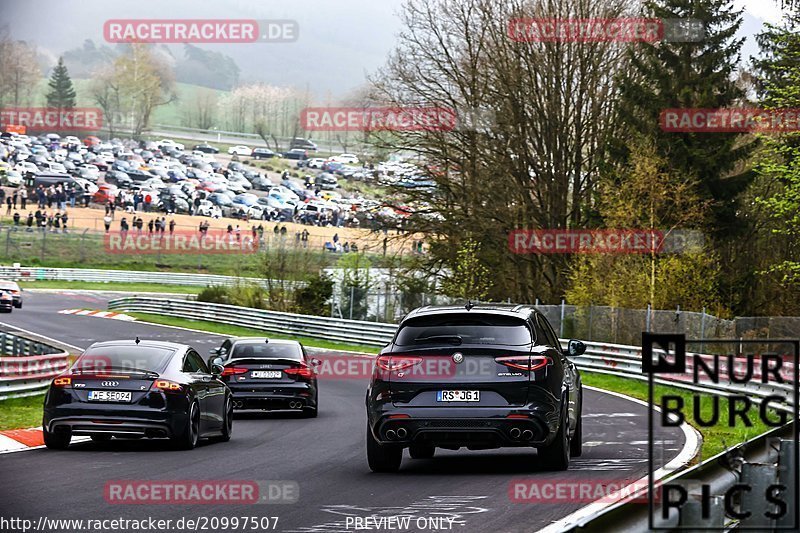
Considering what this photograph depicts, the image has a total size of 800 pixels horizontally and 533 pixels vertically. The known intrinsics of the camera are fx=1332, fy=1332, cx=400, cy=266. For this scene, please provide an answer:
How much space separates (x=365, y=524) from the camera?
9.60 m

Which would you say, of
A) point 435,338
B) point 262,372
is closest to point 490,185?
point 262,372

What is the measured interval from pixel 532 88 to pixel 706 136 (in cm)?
704

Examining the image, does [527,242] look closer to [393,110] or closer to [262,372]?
[393,110]

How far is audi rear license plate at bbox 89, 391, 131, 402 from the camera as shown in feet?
50.6

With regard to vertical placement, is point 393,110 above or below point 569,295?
above

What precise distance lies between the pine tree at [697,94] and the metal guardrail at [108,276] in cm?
3480

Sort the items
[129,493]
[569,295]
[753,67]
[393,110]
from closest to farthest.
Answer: [129,493] < [569,295] < [393,110] < [753,67]

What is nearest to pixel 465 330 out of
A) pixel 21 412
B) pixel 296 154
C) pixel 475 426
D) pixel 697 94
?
pixel 475 426

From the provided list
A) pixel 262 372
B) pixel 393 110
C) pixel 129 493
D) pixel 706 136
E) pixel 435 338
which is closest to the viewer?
pixel 129 493

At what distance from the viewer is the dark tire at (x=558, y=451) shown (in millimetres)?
13133

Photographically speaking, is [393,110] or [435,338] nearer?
[435,338]

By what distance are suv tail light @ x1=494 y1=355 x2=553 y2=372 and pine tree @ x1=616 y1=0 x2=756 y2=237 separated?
116 feet

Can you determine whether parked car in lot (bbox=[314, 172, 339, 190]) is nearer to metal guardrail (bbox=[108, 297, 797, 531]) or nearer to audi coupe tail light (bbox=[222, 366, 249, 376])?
metal guardrail (bbox=[108, 297, 797, 531])

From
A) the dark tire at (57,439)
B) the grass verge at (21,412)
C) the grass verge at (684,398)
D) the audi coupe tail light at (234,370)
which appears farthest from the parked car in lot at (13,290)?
the dark tire at (57,439)
